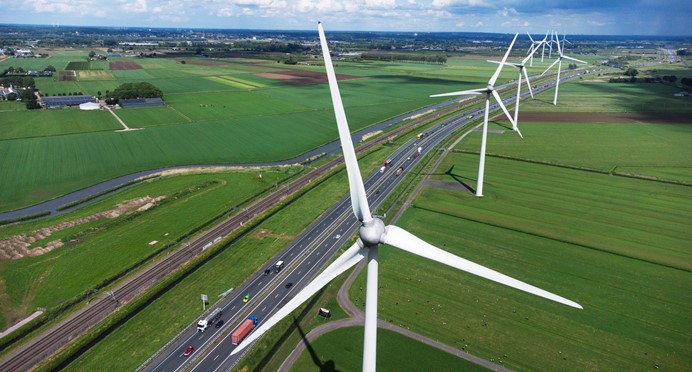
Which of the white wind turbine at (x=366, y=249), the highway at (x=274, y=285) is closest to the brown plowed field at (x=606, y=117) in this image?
the highway at (x=274, y=285)

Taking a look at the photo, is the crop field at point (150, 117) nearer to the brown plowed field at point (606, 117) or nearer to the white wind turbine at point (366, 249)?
the brown plowed field at point (606, 117)

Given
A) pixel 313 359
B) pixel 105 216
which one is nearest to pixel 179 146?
pixel 105 216

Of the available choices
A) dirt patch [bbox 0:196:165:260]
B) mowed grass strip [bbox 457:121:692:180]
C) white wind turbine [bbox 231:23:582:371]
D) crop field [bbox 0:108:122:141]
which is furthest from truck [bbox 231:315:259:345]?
crop field [bbox 0:108:122:141]

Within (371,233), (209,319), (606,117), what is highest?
(606,117)

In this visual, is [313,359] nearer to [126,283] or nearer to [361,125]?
[126,283]

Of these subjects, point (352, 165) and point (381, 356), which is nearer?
point (352, 165)

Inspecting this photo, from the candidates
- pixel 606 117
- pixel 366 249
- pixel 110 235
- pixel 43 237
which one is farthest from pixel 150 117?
pixel 606 117

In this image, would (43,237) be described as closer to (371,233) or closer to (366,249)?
(366,249)
